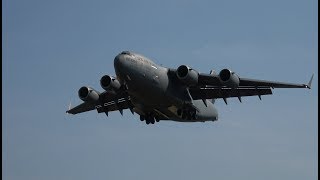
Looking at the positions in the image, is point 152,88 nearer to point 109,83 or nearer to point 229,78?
point 109,83

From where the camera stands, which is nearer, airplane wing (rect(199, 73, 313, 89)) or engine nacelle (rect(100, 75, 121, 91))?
engine nacelle (rect(100, 75, 121, 91))

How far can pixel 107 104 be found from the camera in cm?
4516

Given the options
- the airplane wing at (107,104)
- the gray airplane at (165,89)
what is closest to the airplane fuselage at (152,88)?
the gray airplane at (165,89)

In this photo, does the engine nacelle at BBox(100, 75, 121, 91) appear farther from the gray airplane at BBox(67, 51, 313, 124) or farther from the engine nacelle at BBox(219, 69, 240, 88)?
the engine nacelle at BBox(219, 69, 240, 88)

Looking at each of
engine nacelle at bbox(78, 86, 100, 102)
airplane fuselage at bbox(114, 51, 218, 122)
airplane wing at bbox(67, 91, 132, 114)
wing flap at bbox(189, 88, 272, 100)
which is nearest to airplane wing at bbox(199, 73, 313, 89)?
wing flap at bbox(189, 88, 272, 100)

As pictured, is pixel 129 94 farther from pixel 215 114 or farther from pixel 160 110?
pixel 215 114

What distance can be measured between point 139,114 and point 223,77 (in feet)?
29.1

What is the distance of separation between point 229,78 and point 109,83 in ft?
27.2

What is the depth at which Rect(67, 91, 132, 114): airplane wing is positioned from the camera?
42.7m

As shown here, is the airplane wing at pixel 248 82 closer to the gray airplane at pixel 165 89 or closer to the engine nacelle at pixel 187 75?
the gray airplane at pixel 165 89

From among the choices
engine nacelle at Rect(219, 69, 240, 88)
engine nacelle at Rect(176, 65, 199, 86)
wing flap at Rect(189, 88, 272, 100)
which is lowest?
wing flap at Rect(189, 88, 272, 100)

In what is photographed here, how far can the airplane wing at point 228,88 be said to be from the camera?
39219 millimetres

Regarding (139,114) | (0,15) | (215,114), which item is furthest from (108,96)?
(0,15)

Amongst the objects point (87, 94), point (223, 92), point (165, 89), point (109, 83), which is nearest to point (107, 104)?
point (87, 94)
